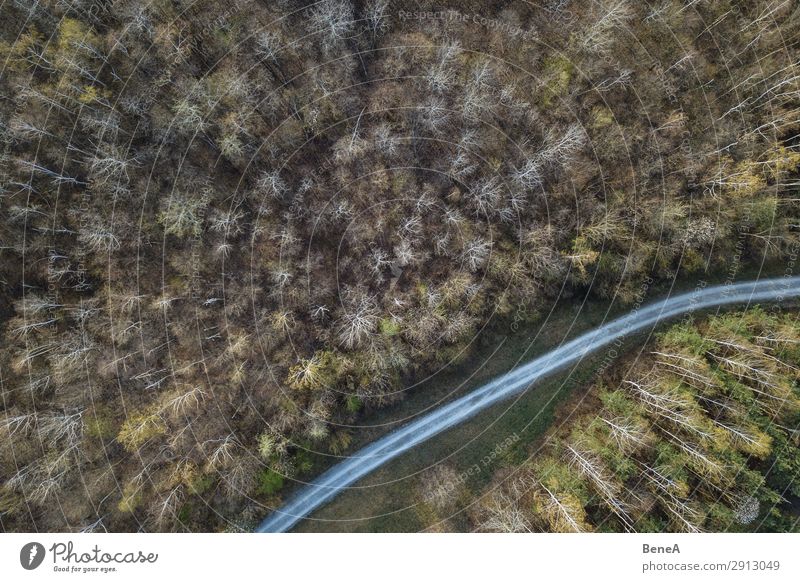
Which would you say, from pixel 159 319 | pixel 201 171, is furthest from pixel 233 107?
pixel 159 319

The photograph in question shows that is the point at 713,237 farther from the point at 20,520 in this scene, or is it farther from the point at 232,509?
the point at 20,520
